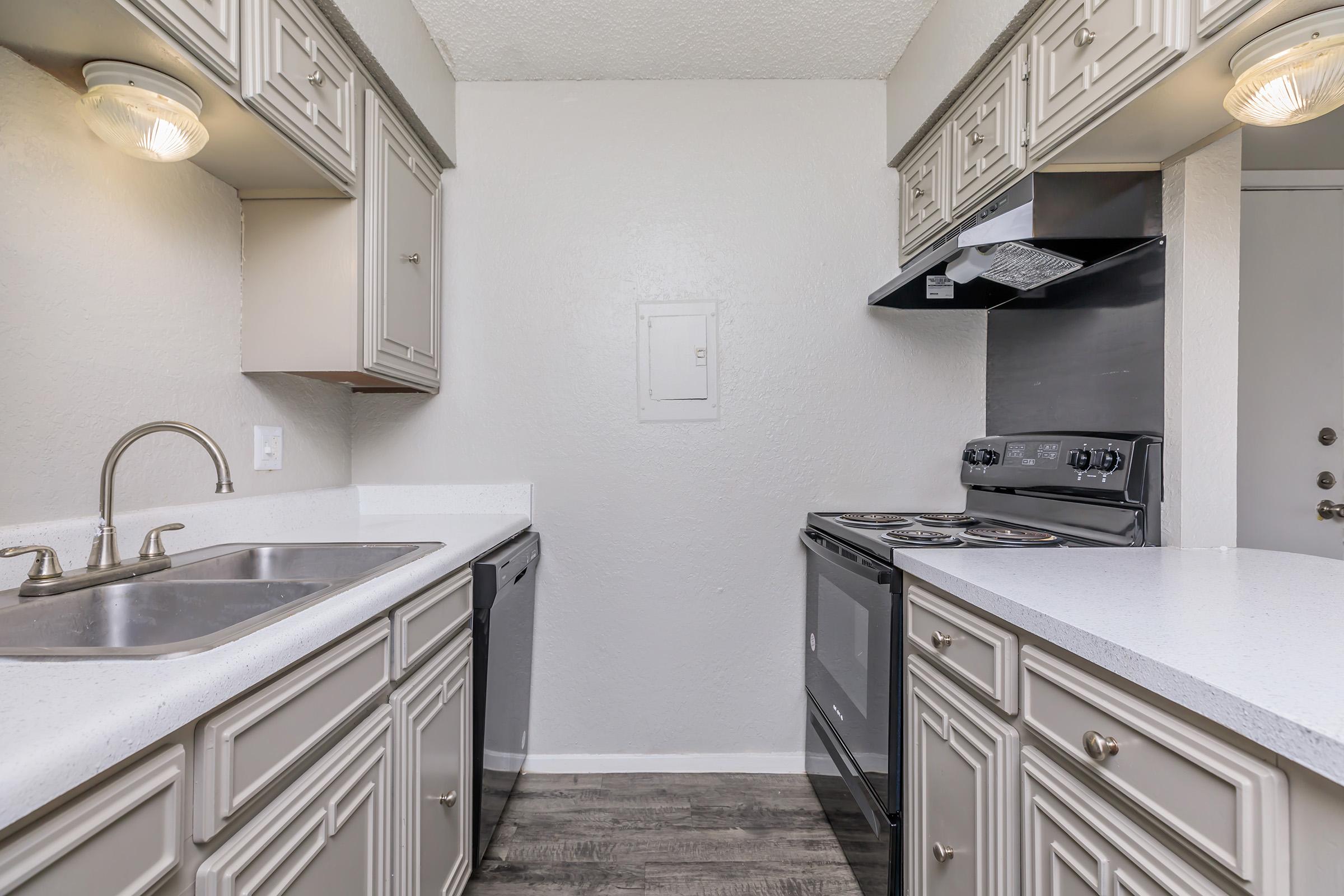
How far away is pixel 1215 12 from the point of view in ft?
3.24

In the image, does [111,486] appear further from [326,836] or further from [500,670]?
[500,670]

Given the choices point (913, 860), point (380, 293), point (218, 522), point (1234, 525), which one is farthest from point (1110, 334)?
point (218, 522)

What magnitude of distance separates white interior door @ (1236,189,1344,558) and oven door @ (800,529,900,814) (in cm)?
143

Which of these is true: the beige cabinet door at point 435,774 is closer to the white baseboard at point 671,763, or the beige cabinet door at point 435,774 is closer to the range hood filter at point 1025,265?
the white baseboard at point 671,763

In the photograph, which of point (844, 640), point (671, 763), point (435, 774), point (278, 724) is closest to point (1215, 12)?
point (844, 640)

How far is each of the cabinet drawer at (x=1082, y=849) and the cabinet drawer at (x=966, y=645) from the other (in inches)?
4.0

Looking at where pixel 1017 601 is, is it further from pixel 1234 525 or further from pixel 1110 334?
pixel 1110 334

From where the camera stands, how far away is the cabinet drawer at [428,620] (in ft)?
3.70

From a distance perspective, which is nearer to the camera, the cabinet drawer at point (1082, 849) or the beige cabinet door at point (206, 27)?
the cabinet drawer at point (1082, 849)

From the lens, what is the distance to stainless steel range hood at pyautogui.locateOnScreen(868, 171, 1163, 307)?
56.4 inches

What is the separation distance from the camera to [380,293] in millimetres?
1707

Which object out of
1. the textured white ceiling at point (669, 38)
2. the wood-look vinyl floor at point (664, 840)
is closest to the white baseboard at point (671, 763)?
the wood-look vinyl floor at point (664, 840)

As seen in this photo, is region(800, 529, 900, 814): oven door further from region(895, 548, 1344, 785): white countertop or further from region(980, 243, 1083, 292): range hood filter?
region(980, 243, 1083, 292): range hood filter

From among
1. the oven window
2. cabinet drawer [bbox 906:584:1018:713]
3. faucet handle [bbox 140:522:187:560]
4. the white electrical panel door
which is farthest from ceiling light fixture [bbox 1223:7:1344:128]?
faucet handle [bbox 140:522:187:560]
